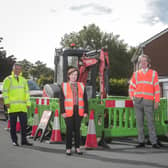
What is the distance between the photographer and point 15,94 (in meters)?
8.95

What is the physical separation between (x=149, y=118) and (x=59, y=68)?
4.85 metres

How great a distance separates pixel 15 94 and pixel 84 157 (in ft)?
8.94

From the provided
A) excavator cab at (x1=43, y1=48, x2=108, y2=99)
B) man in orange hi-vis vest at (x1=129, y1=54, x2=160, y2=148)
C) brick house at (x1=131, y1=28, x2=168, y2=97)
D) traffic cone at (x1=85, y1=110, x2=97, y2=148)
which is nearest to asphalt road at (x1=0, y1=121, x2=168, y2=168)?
traffic cone at (x1=85, y1=110, x2=97, y2=148)

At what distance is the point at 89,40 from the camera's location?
75.6 m

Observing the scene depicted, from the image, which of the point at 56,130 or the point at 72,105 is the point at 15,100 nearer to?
the point at 56,130

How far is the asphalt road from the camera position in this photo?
643 centimetres

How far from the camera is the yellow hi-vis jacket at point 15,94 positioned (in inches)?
350

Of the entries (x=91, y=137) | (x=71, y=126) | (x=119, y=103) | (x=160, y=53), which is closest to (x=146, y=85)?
(x=119, y=103)

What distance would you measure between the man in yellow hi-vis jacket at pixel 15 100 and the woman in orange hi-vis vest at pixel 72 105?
1.84m

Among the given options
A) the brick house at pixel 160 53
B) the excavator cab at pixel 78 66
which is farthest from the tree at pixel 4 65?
the excavator cab at pixel 78 66

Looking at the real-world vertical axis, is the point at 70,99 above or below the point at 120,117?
above

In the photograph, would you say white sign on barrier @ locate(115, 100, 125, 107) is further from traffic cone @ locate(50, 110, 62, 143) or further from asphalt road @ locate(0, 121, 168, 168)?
traffic cone @ locate(50, 110, 62, 143)

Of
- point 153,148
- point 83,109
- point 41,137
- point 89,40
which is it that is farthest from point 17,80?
point 89,40

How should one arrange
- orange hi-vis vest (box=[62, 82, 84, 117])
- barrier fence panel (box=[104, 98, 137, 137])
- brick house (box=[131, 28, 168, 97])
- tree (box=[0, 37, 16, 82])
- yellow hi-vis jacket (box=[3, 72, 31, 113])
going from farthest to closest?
tree (box=[0, 37, 16, 82])
brick house (box=[131, 28, 168, 97])
barrier fence panel (box=[104, 98, 137, 137])
yellow hi-vis jacket (box=[3, 72, 31, 113])
orange hi-vis vest (box=[62, 82, 84, 117])
